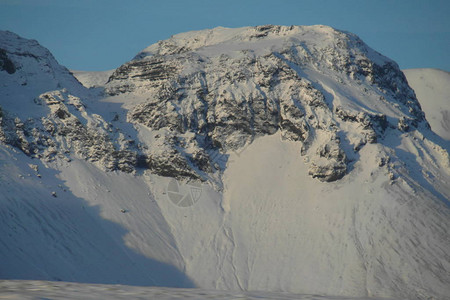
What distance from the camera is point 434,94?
135 meters

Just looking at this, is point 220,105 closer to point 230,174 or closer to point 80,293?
point 230,174

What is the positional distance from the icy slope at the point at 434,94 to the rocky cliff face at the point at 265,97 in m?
30.5

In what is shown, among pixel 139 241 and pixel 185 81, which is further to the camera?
pixel 185 81

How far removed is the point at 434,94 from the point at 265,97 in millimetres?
72324

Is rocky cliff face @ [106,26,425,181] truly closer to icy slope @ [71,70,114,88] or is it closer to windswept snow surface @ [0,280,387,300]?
icy slope @ [71,70,114,88]

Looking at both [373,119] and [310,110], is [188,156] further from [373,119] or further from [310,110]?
[373,119]

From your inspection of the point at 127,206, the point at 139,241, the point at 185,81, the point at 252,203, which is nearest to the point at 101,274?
the point at 139,241

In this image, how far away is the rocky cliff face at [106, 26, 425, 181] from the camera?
246 feet

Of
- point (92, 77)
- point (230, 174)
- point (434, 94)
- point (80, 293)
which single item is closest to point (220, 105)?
point (230, 174)

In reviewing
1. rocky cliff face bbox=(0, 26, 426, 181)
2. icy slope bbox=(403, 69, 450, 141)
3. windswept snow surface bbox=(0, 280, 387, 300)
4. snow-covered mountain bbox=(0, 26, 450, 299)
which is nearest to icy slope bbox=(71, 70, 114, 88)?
rocky cliff face bbox=(0, 26, 426, 181)

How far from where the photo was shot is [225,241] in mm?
65500

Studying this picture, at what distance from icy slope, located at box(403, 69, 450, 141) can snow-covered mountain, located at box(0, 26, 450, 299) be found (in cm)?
3357

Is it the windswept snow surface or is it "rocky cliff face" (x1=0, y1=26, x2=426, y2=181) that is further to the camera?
"rocky cliff face" (x1=0, y1=26, x2=426, y2=181)

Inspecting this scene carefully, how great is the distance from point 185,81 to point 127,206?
992 inches
